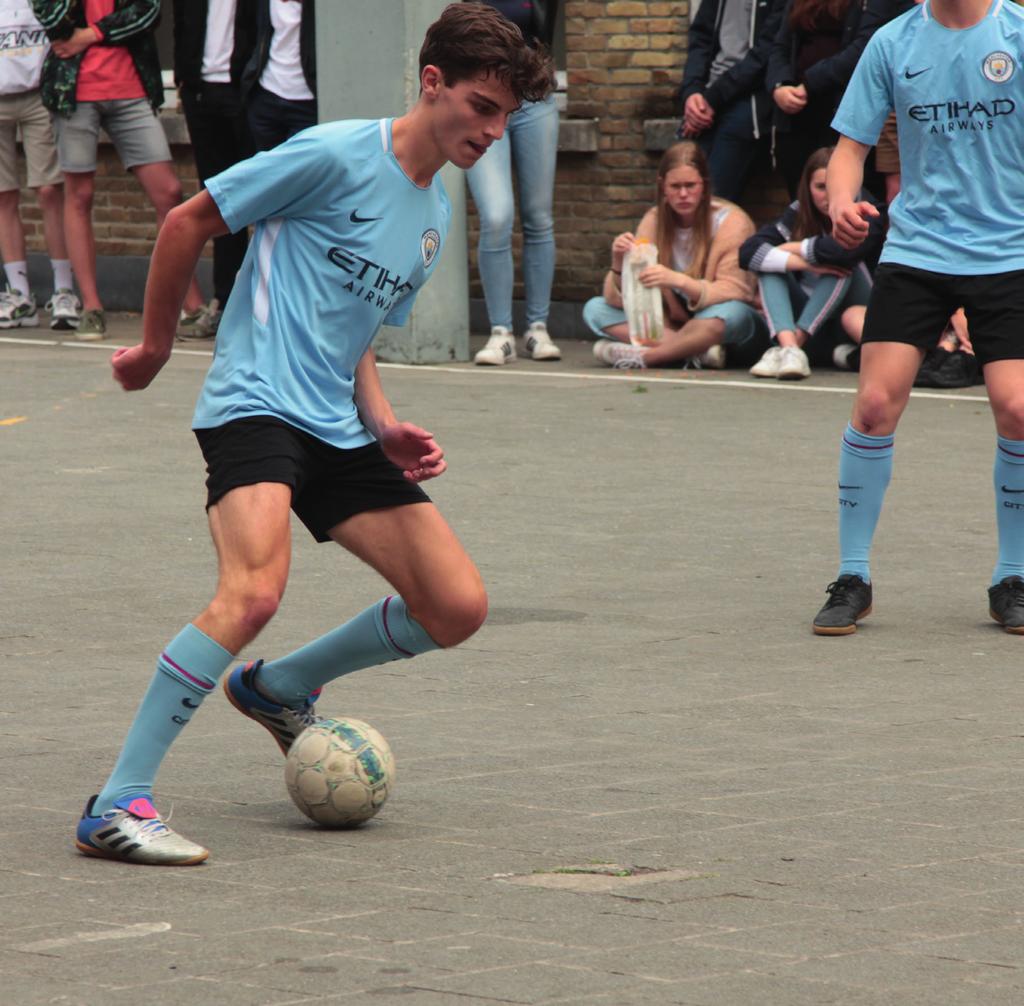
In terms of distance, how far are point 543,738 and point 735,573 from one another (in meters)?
2.34

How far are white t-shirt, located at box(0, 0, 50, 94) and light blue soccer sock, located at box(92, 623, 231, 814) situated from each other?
1083 centimetres

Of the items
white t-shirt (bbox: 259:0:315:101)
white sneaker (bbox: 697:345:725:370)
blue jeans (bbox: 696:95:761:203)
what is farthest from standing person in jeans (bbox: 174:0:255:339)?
white sneaker (bbox: 697:345:725:370)

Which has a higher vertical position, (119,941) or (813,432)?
(119,941)

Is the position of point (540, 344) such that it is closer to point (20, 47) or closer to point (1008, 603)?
point (20, 47)

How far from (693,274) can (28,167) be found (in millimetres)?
4792

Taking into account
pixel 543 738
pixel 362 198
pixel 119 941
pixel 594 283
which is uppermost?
pixel 362 198

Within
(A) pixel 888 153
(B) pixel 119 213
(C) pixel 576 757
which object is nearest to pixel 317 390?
(C) pixel 576 757

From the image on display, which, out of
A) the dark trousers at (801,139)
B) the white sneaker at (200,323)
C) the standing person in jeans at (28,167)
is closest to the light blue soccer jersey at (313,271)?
the dark trousers at (801,139)

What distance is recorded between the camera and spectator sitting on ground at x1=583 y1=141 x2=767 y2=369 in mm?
13250

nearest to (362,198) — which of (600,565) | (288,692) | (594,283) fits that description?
(288,692)

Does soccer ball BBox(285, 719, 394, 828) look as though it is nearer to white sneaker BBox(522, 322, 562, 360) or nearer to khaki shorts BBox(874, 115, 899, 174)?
khaki shorts BBox(874, 115, 899, 174)

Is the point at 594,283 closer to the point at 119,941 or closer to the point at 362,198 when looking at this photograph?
the point at 362,198

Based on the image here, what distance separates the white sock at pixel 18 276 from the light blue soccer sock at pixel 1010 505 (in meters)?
9.76

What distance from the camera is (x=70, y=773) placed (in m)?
5.52
